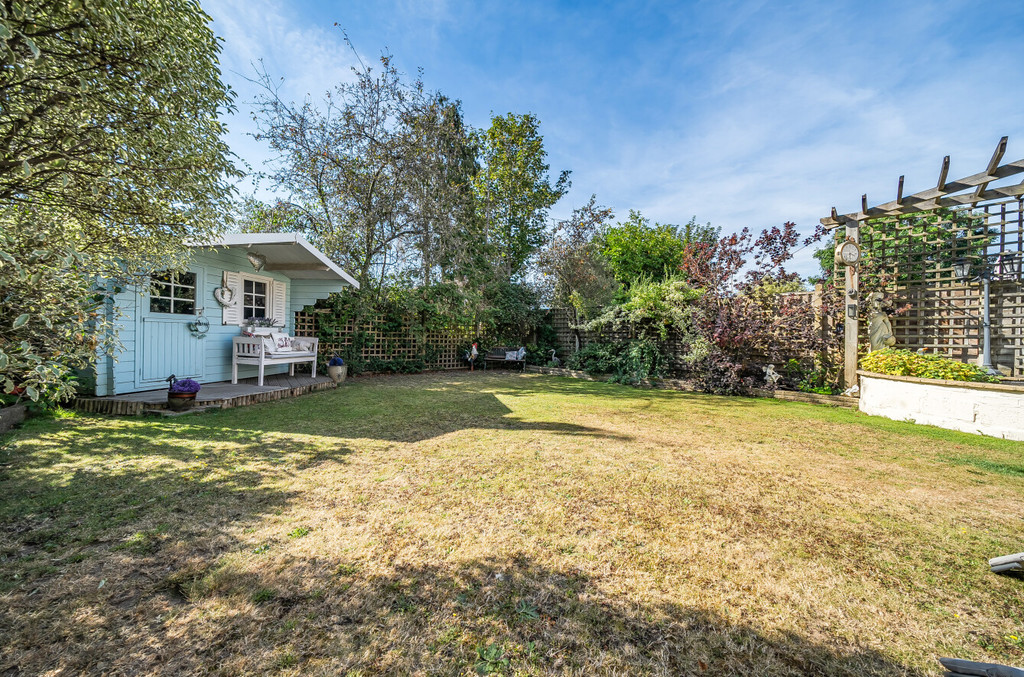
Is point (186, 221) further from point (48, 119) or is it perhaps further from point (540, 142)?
point (540, 142)

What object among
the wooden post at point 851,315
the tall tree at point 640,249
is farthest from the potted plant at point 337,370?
the tall tree at point 640,249

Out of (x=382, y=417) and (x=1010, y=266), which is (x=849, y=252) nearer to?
(x=1010, y=266)

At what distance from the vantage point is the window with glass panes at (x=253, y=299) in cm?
811

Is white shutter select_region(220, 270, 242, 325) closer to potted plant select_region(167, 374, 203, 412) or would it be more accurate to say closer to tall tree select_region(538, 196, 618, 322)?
potted plant select_region(167, 374, 203, 412)

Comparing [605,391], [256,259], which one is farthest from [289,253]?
[605,391]

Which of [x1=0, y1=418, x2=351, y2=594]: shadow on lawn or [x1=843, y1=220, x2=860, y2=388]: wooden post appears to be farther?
[x1=843, y1=220, x2=860, y2=388]: wooden post

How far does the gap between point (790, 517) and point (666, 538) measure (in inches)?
39.2

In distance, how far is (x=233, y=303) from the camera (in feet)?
25.2

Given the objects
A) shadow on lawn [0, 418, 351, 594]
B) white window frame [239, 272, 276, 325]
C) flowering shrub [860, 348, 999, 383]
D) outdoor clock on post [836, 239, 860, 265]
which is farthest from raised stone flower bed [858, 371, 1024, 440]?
white window frame [239, 272, 276, 325]

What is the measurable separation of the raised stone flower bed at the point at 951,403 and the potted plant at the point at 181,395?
9.88 meters

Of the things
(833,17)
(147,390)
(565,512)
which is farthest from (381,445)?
(833,17)

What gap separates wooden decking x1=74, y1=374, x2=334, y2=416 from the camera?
17.0 ft

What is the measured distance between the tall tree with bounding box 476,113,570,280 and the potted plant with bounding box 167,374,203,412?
48.8 ft

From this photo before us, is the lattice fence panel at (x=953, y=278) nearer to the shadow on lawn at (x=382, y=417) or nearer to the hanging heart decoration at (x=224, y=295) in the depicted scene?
the shadow on lawn at (x=382, y=417)
